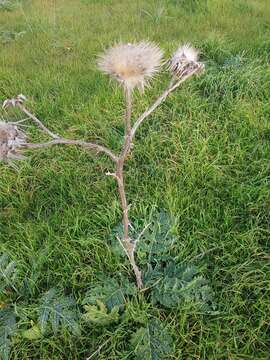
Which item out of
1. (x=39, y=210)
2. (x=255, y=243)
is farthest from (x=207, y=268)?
(x=39, y=210)

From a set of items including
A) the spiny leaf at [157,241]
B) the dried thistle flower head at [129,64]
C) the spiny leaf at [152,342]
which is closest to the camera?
the dried thistle flower head at [129,64]

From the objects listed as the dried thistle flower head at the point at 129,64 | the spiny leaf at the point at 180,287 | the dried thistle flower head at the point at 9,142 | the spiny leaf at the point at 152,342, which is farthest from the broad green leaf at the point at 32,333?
the dried thistle flower head at the point at 129,64

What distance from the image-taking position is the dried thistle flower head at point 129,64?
1333 mm

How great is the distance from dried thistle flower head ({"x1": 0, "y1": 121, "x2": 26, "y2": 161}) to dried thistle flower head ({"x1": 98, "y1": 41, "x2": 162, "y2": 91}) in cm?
39

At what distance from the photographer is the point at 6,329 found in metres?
1.99

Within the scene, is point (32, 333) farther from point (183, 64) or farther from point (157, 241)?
point (183, 64)

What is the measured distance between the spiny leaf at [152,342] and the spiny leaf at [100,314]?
0.45ft

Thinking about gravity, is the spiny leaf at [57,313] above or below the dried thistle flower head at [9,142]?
below

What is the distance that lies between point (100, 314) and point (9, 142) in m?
1.00

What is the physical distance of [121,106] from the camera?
3.40 m

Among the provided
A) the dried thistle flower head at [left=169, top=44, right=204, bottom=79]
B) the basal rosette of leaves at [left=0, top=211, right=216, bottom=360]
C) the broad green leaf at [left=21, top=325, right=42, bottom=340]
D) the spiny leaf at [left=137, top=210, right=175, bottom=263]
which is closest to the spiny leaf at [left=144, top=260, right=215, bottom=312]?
the basal rosette of leaves at [left=0, top=211, right=216, bottom=360]

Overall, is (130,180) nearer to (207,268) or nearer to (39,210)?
(39,210)

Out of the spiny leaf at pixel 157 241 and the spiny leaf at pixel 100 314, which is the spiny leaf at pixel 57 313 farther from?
the spiny leaf at pixel 157 241

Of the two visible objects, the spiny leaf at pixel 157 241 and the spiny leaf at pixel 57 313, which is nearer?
the spiny leaf at pixel 57 313
